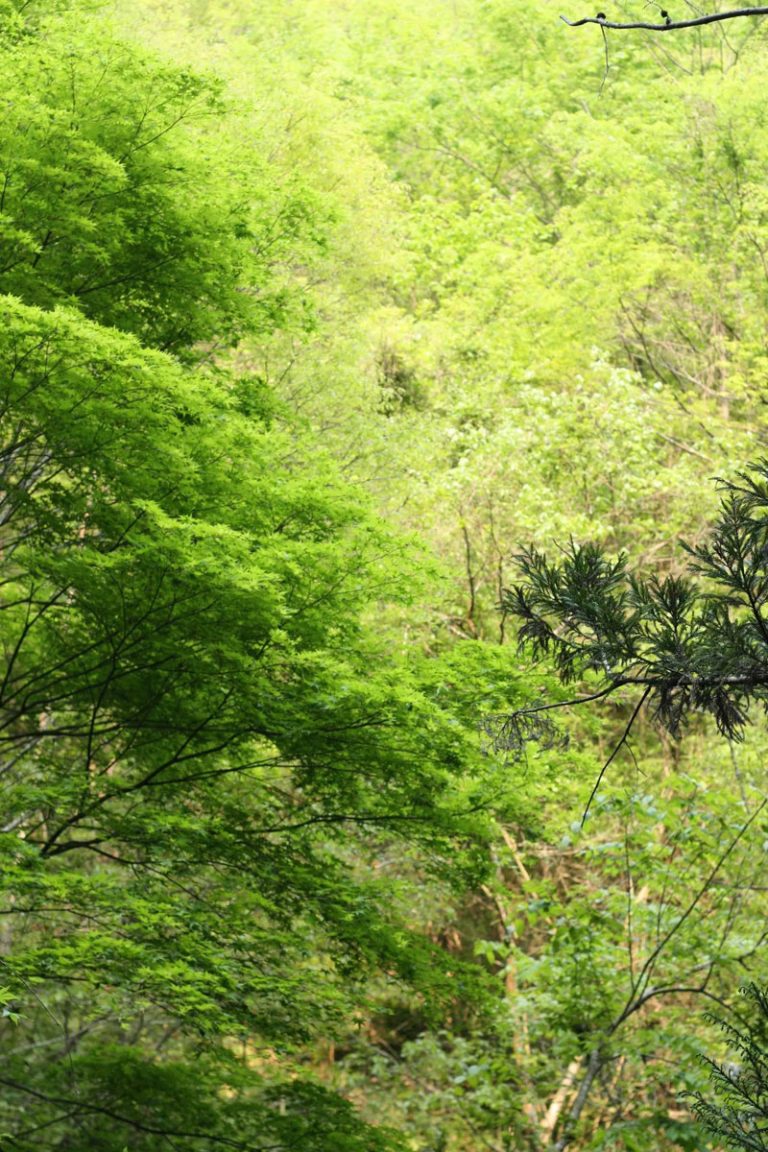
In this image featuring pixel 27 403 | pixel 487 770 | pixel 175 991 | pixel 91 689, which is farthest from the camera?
pixel 91 689

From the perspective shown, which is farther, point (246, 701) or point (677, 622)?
point (246, 701)

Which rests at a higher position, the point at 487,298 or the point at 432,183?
the point at 432,183

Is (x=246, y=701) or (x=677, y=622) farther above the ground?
(x=246, y=701)

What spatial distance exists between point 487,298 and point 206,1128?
15884 mm

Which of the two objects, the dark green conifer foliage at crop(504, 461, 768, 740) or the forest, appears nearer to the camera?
the dark green conifer foliage at crop(504, 461, 768, 740)

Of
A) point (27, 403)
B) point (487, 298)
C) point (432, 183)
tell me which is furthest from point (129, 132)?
point (432, 183)

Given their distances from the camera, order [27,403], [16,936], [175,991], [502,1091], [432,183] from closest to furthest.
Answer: [175,991]
[27,403]
[502,1091]
[16,936]
[432,183]

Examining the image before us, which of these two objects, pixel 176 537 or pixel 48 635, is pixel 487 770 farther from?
pixel 48 635

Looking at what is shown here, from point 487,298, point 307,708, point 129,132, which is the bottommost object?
point 307,708

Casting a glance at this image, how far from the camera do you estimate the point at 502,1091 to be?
9.55 m

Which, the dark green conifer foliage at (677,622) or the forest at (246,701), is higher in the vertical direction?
the forest at (246,701)

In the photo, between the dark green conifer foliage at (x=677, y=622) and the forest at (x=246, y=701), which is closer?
the dark green conifer foliage at (x=677, y=622)

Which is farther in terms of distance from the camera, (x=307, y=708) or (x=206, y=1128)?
(x=206, y=1128)

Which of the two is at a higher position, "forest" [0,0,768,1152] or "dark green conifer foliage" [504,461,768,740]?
"forest" [0,0,768,1152]
